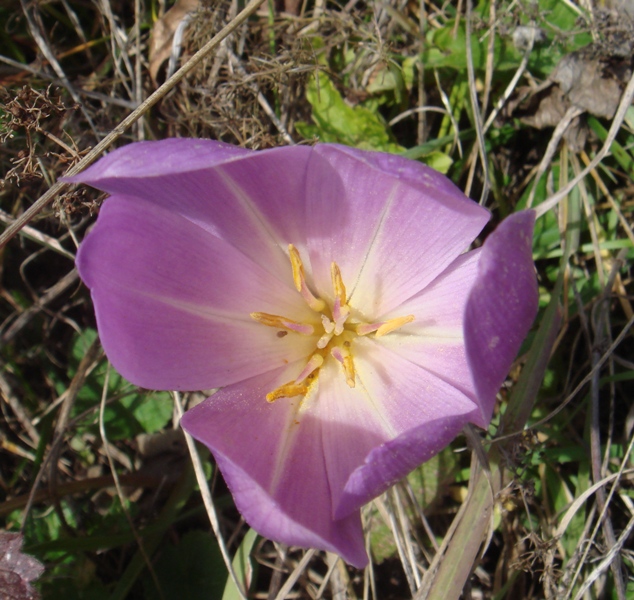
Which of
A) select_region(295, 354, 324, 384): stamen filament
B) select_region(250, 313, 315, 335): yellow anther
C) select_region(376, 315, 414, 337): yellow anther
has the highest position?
select_region(376, 315, 414, 337): yellow anther

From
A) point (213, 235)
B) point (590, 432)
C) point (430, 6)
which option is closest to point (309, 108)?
point (430, 6)

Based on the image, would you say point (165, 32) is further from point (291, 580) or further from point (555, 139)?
point (291, 580)

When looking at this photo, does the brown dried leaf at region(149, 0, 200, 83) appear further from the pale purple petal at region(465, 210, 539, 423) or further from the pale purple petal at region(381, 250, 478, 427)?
the pale purple petal at region(465, 210, 539, 423)

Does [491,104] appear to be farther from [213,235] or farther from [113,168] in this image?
[113,168]

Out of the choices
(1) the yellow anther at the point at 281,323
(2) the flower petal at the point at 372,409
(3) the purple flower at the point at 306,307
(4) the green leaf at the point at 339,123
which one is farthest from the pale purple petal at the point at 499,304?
(4) the green leaf at the point at 339,123

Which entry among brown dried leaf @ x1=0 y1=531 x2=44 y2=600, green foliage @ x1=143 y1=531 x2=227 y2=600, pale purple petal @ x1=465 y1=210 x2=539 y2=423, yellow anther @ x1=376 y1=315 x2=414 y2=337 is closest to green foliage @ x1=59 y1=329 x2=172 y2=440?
green foliage @ x1=143 y1=531 x2=227 y2=600

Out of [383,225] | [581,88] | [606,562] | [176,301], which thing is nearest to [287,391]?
[176,301]
